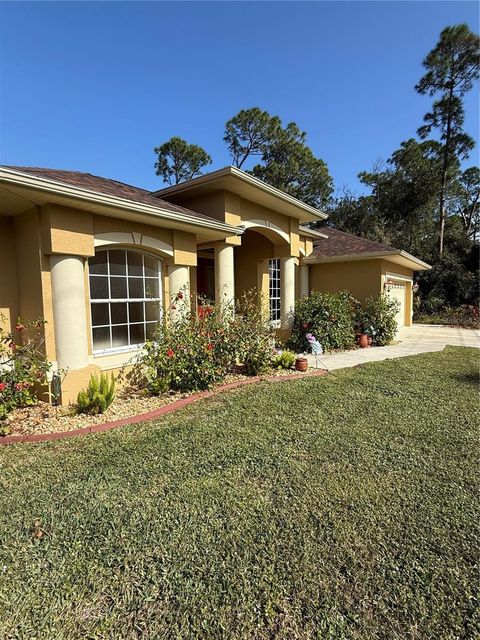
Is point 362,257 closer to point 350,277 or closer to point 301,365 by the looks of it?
point 350,277

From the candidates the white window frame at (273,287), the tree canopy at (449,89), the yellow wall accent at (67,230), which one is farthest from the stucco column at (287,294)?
the tree canopy at (449,89)

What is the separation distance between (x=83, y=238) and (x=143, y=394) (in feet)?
→ 10.3

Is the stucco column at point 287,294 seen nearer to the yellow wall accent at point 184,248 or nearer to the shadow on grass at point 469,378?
the yellow wall accent at point 184,248

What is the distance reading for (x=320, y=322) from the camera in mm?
11242

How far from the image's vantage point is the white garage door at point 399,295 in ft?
52.0

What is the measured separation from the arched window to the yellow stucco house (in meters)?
0.02

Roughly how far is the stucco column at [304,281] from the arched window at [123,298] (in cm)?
885

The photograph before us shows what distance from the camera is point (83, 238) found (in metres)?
5.89

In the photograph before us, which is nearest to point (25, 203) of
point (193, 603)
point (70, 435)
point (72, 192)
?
point (72, 192)

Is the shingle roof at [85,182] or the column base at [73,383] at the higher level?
the shingle roof at [85,182]

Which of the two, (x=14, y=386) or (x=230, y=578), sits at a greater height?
(x=14, y=386)

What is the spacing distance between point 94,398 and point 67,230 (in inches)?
116

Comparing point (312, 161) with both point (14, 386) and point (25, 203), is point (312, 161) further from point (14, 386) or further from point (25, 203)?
point (14, 386)

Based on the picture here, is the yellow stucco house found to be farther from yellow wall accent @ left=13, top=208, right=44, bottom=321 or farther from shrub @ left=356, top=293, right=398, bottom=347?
shrub @ left=356, top=293, right=398, bottom=347
